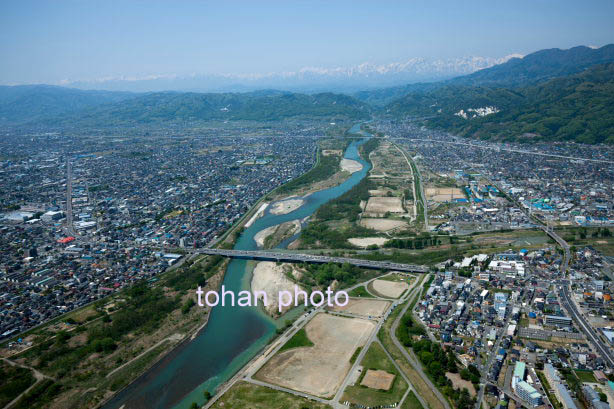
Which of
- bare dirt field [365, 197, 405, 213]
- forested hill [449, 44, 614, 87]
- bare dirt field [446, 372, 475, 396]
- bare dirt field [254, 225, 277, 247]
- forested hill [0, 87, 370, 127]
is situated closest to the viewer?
bare dirt field [446, 372, 475, 396]

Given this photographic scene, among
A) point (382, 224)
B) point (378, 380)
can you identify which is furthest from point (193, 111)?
point (378, 380)

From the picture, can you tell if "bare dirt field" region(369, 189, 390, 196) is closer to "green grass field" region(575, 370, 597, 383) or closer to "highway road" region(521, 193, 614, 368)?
"highway road" region(521, 193, 614, 368)

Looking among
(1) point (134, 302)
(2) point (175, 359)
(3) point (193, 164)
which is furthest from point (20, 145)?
(2) point (175, 359)

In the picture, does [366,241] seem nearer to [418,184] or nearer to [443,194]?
[443,194]

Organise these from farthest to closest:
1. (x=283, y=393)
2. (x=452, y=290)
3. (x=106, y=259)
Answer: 1. (x=106, y=259)
2. (x=452, y=290)
3. (x=283, y=393)

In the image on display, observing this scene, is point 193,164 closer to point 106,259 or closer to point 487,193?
point 106,259

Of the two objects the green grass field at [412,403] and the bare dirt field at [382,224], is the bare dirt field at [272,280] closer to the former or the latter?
the green grass field at [412,403]

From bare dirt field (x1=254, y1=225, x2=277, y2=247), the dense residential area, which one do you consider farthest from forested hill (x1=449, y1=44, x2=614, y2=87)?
bare dirt field (x1=254, y1=225, x2=277, y2=247)
